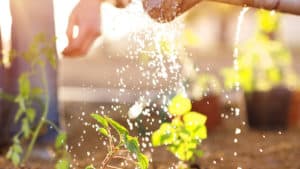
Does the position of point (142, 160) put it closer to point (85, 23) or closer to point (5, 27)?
point (85, 23)

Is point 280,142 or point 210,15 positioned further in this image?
point 210,15

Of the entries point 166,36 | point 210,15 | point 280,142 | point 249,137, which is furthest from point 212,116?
point 210,15

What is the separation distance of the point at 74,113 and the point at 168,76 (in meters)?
1.85

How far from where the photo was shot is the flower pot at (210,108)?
306 cm

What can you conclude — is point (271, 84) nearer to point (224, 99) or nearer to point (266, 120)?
point (266, 120)

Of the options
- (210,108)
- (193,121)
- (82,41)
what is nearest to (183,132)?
(193,121)

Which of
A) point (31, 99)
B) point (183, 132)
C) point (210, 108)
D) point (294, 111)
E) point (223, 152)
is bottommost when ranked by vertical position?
point (294, 111)

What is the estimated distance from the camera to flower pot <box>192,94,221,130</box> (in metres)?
3.06

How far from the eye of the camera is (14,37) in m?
2.36

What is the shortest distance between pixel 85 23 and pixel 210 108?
1.58 meters

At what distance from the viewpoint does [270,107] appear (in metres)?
3.54

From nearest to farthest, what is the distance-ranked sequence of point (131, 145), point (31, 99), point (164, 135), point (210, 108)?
point (131, 145), point (164, 135), point (31, 99), point (210, 108)

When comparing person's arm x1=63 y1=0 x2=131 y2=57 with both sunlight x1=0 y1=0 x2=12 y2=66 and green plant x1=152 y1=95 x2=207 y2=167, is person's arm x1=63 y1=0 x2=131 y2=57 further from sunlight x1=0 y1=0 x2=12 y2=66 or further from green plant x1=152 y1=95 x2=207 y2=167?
sunlight x1=0 y1=0 x2=12 y2=66

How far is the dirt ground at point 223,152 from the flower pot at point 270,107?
1.14ft
